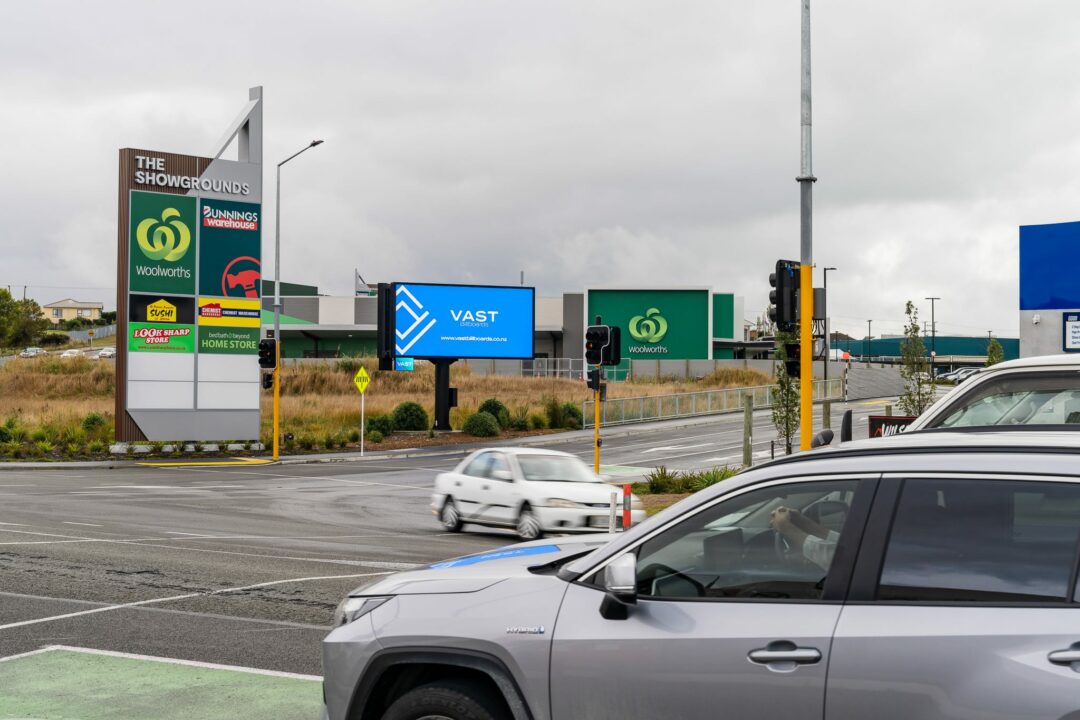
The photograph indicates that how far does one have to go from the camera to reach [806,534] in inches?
163

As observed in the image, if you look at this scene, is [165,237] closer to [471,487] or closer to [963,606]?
[471,487]

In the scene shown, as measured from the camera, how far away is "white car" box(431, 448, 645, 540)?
18.3 m

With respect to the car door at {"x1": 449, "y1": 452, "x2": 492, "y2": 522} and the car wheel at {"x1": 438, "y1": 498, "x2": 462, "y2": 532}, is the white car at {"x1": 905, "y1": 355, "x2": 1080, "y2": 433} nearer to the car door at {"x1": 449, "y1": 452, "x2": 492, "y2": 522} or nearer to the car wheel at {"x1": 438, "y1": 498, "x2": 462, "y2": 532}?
the car door at {"x1": 449, "y1": 452, "x2": 492, "y2": 522}

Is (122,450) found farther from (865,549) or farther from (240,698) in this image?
(865,549)

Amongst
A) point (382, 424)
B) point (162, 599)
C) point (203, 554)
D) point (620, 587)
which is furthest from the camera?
point (382, 424)

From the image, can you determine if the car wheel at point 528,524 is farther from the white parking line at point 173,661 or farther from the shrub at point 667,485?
the white parking line at point 173,661

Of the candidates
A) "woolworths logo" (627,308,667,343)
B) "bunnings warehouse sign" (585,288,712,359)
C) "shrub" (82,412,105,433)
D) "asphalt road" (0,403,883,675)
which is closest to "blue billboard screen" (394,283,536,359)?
"shrub" (82,412,105,433)

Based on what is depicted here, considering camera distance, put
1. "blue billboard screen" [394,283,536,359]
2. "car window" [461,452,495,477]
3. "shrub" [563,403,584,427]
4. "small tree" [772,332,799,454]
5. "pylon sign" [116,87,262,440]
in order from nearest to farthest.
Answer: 1. "car window" [461,452,495,477]
2. "small tree" [772,332,799,454]
3. "pylon sign" [116,87,262,440]
4. "blue billboard screen" [394,283,536,359]
5. "shrub" [563,403,584,427]

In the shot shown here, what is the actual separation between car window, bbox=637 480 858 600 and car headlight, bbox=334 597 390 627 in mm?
1185

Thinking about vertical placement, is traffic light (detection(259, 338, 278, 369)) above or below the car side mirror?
above

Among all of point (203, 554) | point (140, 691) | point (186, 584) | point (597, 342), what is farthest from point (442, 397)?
point (140, 691)

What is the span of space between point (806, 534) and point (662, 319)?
3164 inches

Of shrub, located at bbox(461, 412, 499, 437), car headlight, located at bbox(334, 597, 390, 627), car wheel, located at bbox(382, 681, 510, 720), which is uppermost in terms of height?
car headlight, located at bbox(334, 597, 390, 627)

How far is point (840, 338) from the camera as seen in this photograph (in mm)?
198125
